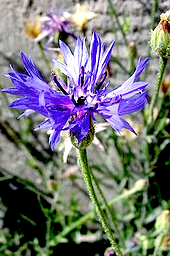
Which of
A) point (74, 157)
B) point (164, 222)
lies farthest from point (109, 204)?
point (74, 157)

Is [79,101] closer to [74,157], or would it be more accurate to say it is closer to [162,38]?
[162,38]

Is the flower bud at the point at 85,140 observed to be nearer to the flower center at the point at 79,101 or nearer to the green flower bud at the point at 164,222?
the flower center at the point at 79,101

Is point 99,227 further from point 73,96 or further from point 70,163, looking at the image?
point 73,96

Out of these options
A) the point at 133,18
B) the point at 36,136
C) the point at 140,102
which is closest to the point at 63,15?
the point at 133,18

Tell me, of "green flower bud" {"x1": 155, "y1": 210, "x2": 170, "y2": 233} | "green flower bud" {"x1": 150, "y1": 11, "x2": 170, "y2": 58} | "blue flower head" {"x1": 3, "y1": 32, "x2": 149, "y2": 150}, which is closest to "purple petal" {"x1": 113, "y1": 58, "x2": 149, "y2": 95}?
"blue flower head" {"x1": 3, "y1": 32, "x2": 149, "y2": 150}

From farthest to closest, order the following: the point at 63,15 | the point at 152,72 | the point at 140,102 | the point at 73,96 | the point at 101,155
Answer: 1. the point at 101,155
2. the point at 152,72
3. the point at 63,15
4. the point at 73,96
5. the point at 140,102
